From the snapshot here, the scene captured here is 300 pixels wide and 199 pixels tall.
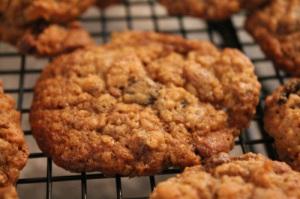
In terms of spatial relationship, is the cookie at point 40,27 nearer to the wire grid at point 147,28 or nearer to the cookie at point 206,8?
the wire grid at point 147,28

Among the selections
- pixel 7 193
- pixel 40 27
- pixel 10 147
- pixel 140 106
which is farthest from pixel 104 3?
pixel 7 193

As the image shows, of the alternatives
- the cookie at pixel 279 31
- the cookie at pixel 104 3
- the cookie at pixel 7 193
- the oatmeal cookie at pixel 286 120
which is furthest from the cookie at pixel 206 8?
the cookie at pixel 7 193

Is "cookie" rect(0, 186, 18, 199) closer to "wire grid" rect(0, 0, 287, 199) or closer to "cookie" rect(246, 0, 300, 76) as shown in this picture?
"wire grid" rect(0, 0, 287, 199)

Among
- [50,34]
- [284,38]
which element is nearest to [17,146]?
[50,34]

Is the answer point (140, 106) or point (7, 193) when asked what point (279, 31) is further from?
point (7, 193)

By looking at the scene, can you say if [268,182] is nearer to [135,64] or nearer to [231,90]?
[231,90]
